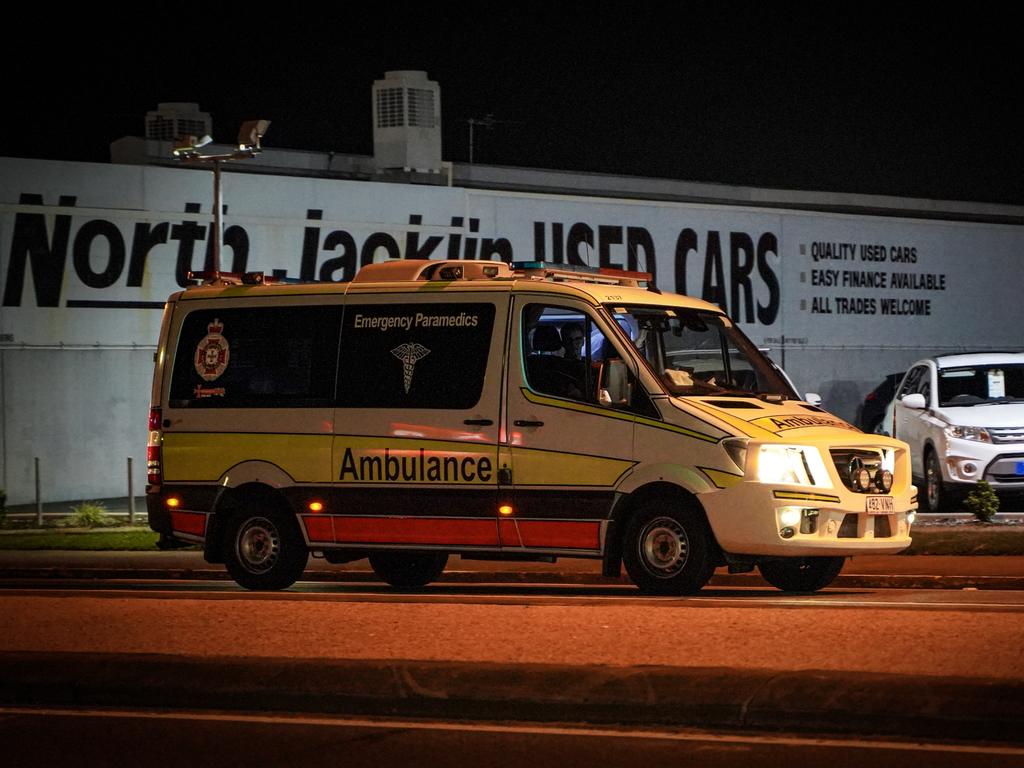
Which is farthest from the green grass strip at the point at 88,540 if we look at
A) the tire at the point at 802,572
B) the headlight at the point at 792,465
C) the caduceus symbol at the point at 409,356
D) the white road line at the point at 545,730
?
the white road line at the point at 545,730

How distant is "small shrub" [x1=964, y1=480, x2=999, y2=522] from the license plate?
23.6 feet

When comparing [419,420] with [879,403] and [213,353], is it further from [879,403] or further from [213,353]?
[879,403]

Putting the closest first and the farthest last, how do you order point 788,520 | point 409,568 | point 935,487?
1. point 788,520
2. point 409,568
3. point 935,487

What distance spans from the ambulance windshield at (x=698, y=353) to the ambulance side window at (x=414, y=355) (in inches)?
45.8

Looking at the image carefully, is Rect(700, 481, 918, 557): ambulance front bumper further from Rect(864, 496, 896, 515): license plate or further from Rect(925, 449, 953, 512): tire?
Rect(925, 449, 953, 512): tire

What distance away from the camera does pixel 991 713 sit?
314 inches

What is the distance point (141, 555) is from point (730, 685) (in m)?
12.8

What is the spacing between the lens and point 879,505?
13.3m

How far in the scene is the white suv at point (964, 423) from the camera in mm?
21516

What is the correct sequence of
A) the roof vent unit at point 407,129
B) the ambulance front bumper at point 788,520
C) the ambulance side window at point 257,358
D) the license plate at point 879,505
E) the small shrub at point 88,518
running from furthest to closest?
the roof vent unit at point 407,129, the small shrub at point 88,518, the ambulance side window at point 257,358, the license plate at point 879,505, the ambulance front bumper at point 788,520

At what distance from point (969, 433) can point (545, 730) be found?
1427 cm

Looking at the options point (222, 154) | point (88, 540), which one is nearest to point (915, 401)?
point (88, 540)

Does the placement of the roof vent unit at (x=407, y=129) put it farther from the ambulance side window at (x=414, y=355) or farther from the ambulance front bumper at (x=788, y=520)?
the ambulance front bumper at (x=788, y=520)

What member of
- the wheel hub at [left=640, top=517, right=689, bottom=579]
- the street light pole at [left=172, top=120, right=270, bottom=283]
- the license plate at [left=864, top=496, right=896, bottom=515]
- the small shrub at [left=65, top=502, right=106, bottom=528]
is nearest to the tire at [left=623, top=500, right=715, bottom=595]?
the wheel hub at [left=640, top=517, right=689, bottom=579]
